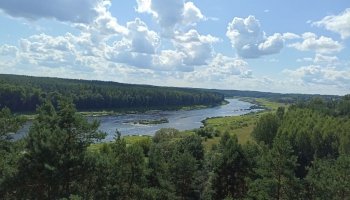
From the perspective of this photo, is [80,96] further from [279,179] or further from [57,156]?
[279,179]

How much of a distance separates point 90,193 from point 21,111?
12034cm

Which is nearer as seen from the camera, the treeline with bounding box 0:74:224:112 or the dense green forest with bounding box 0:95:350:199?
the dense green forest with bounding box 0:95:350:199

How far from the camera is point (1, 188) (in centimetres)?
1941

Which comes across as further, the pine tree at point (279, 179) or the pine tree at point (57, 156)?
the pine tree at point (279, 179)

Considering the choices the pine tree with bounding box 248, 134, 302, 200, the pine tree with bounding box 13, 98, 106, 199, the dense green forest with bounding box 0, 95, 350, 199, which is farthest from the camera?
the pine tree with bounding box 248, 134, 302, 200

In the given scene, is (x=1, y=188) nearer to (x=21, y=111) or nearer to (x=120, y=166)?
(x=120, y=166)

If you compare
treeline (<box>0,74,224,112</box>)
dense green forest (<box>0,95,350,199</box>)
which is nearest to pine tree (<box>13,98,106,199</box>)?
dense green forest (<box>0,95,350,199</box>)

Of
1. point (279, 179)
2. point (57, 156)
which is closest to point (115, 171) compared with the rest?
point (57, 156)

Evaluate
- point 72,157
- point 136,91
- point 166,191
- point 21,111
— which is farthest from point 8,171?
point 136,91

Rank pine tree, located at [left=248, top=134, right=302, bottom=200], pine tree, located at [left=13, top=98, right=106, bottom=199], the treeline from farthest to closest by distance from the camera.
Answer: the treeline → pine tree, located at [left=248, top=134, right=302, bottom=200] → pine tree, located at [left=13, top=98, right=106, bottom=199]

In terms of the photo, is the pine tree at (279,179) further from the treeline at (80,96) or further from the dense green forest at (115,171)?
the treeline at (80,96)

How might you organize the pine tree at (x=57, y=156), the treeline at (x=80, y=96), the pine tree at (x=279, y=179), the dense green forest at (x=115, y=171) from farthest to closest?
the treeline at (x=80, y=96) → the pine tree at (x=279, y=179) → the dense green forest at (x=115, y=171) → the pine tree at (x=57, y=156)

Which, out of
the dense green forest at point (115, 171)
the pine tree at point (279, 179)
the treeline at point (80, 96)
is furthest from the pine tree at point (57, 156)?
the treeline at point (80, 96)

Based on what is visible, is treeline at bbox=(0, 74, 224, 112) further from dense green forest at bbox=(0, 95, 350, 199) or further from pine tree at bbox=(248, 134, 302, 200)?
pine tree at bbox=(248, 134, 302, 200)
